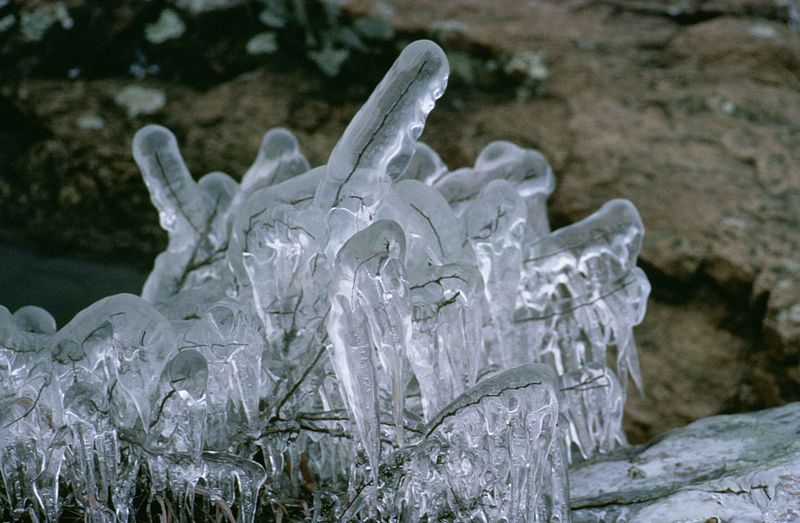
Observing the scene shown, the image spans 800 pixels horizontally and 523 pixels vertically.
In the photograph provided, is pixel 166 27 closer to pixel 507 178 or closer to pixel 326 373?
pixel 507 178

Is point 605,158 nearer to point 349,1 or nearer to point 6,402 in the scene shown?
point 349,1

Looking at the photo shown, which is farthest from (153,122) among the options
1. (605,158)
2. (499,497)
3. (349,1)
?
(499,497)

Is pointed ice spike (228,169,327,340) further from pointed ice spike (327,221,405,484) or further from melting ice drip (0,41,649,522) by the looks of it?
pointed ice spike (327,221,405,484)

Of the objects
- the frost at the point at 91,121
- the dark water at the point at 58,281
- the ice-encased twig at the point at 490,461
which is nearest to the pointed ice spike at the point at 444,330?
the ice-encased twig at the point at 490,461

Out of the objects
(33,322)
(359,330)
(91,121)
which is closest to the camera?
(359,330)

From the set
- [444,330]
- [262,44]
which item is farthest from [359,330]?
[262,44]

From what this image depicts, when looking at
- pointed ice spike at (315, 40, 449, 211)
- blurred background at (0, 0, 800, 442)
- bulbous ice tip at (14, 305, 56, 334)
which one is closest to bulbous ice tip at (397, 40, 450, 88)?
pointed ice spike at (315, 40, 449, 211)
